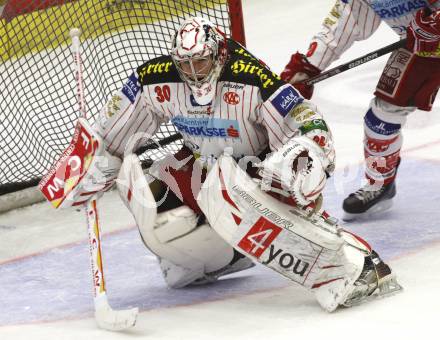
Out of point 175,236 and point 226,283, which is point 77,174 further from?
point 226,283

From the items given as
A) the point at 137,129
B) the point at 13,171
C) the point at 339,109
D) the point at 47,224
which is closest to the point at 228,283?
the point at 137,129

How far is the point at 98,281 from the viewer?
2893mm

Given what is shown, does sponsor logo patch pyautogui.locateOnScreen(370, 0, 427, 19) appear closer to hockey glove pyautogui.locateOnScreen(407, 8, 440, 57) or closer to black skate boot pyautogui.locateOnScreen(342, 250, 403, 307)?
hockey glove pyautogui.locateOnScreen(407, 8, 440, 57)

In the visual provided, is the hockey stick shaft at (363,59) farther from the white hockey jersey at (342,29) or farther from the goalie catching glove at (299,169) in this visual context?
the goalie catching glove at (299,169)

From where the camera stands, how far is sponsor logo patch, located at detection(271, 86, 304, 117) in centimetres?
283

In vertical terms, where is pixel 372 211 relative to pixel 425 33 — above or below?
below

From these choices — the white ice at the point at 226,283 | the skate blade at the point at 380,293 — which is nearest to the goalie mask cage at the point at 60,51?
the white ice at the point at 226,283

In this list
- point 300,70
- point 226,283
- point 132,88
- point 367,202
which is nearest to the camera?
point 132,88

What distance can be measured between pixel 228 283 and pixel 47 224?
1144 millimetres

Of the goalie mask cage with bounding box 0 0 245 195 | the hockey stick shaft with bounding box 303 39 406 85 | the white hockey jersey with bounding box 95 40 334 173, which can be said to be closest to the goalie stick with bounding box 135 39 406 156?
the hockey stick shaft with bounding box 303 39 406 85

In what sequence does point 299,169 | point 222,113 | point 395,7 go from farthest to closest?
point 395,7
point 222,113
point 299,169

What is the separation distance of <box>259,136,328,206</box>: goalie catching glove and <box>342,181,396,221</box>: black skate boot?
1.08 m

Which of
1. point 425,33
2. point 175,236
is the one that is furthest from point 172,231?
point 425,33

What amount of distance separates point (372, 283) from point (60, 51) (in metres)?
2.39
